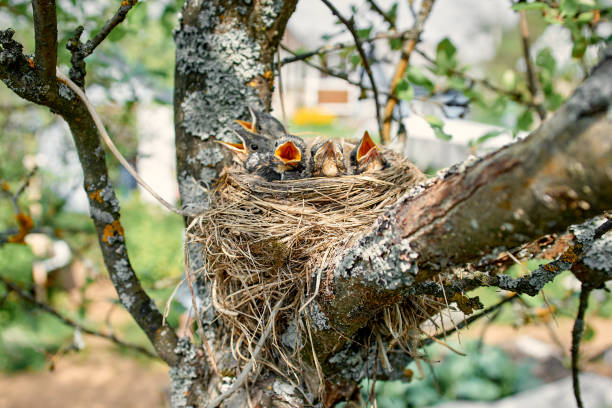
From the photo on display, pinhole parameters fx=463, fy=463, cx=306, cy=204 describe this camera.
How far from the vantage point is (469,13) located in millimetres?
30938

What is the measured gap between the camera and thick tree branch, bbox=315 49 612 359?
59 cm

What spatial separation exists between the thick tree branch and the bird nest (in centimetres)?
26

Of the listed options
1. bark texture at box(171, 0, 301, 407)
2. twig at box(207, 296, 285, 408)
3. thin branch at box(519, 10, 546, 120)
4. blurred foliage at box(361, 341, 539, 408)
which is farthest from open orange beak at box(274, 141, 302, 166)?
blurred foliage at box(361, 341, 539, 408)

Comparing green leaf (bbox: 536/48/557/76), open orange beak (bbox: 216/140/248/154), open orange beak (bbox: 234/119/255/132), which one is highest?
green leaf (bbox: 536/48/557/76)

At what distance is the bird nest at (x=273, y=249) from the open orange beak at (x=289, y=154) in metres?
0.27

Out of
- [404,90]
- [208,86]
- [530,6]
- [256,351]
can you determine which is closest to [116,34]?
[208,86]

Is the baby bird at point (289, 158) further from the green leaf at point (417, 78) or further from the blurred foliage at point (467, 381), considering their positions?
the blurred foliage at point (467, 381)

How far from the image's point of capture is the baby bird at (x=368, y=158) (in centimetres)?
189

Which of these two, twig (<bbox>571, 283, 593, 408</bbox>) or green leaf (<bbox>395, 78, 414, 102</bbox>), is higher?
green leaf (<bbox>395, 78, 414, 102</bbox>)

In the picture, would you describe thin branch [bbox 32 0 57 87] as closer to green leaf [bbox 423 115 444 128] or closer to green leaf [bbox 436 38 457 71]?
green leaf [bbox 423 115 444 128]

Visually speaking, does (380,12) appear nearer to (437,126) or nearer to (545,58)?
(437,126)

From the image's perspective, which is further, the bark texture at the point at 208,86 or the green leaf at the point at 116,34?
the green leaf at the point at 116,34

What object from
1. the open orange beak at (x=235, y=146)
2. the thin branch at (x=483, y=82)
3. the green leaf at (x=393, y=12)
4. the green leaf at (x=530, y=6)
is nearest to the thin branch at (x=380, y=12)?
the green leaf at (x=393, y=12)

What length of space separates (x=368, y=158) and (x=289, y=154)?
326 millimetres
